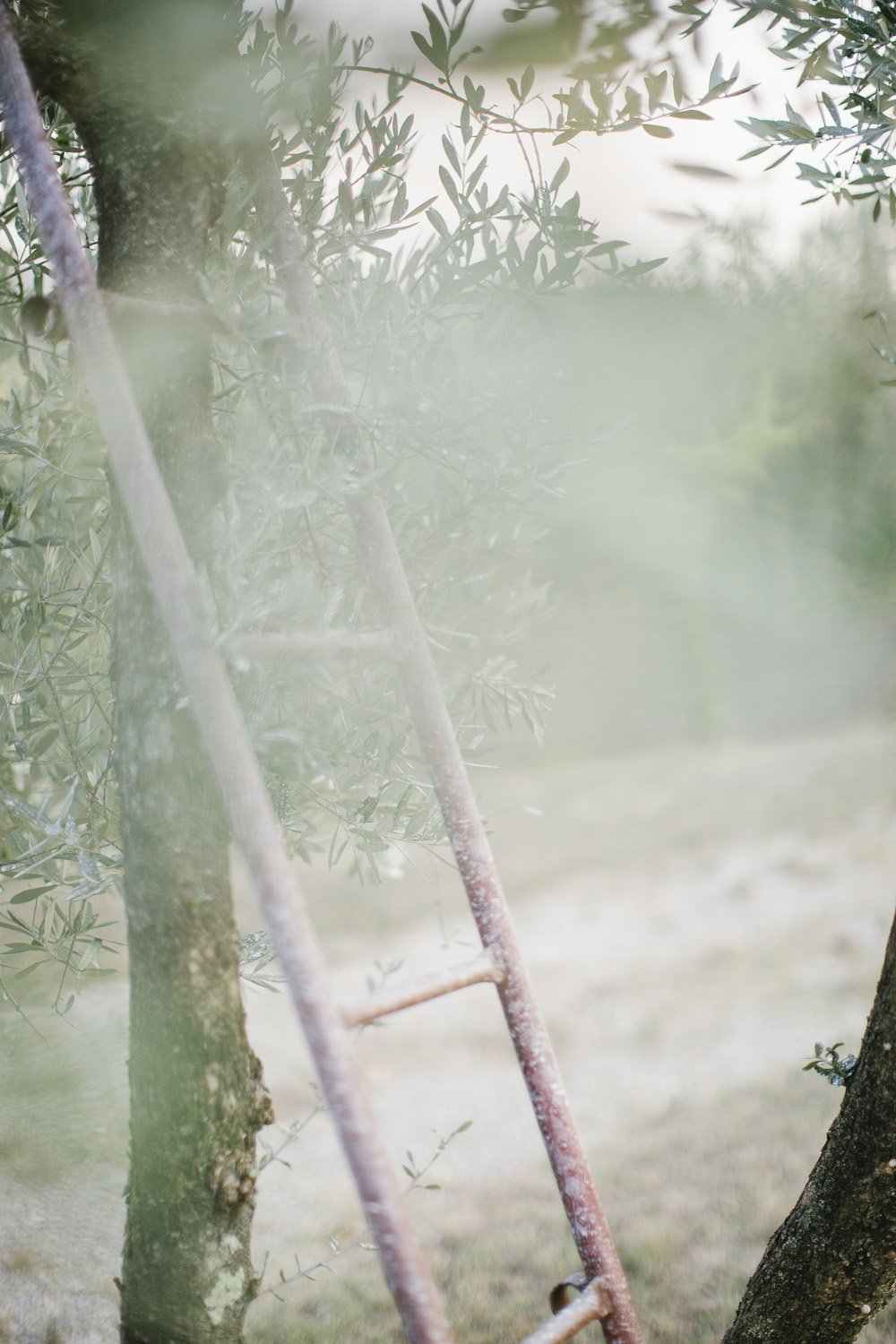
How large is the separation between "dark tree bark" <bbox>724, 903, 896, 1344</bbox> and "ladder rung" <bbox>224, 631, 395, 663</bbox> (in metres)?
1.24

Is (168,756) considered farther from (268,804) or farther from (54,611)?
(54,611)

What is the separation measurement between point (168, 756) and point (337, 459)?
2.13ft

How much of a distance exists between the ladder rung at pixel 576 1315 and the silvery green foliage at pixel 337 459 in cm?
89

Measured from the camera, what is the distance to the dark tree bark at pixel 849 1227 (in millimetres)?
1532

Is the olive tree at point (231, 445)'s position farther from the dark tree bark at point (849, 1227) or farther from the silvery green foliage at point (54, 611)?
the dark tree bark at point (849, 1227)

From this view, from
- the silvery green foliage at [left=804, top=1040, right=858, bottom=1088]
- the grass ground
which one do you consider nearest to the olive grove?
the silvery green foliage at [left=804, top=1040, right=858, bottom=1088]

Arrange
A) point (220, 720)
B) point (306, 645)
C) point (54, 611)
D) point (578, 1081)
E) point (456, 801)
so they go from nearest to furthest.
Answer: point (220, 720), point (306, 645), point (456, 801), point (54, 611), point (578, 1081)

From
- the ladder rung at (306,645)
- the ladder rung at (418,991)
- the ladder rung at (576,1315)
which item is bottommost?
the ladder rung at (576,1315)

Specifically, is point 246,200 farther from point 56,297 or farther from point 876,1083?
point 876,1083

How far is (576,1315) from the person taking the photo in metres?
1.14

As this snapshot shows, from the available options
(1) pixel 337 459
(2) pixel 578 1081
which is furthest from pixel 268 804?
(2) pixel 578 1081

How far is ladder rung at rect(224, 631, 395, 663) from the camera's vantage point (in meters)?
1.16

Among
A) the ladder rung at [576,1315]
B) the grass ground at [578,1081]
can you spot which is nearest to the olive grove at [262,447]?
the ladder rung at [576,1315]

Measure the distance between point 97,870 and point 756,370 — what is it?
1409 centimetres
